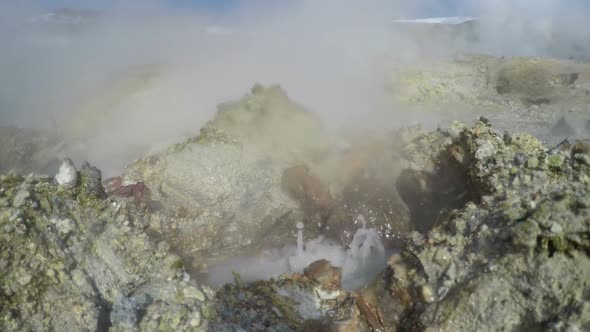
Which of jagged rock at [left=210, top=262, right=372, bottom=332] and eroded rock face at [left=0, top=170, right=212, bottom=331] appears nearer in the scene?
eroded rock face at [left=0, top=170, right=212, bottom=331]

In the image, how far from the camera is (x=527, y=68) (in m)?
9.62

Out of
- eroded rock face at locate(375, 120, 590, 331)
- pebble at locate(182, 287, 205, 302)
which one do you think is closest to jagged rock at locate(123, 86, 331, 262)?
pebble at locate(182, 287, 205, 302)

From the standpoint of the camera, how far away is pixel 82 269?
3.19 meters

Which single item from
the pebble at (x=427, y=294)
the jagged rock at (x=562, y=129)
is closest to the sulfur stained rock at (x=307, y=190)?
the pebble at (x=427, y=294)

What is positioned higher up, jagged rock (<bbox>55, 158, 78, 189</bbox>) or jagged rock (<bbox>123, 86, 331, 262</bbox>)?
jagged rock (<bbox>55, 158, 78, 189</bbox>)

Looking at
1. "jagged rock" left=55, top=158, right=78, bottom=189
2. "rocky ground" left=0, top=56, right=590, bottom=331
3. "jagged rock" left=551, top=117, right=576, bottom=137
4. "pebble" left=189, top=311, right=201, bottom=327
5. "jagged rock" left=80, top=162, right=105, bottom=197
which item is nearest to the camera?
"rocky ground" left=0, top=56, right=590, bottom=331

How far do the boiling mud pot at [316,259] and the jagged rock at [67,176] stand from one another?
151 cm

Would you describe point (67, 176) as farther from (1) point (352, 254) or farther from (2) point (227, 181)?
(1) point (352, 254)

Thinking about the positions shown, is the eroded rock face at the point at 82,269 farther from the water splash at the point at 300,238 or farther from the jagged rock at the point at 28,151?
the jagged rock at the point at 28,151

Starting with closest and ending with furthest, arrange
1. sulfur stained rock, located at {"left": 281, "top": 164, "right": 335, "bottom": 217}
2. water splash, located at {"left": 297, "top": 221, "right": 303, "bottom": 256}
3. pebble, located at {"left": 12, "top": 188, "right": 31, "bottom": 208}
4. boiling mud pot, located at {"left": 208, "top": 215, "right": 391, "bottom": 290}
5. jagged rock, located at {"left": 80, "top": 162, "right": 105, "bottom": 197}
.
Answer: pebble, located at {"left": 12, "top": 188, "right": 31, "bottom": 208}
jagged rock, located at {"left": 80, "top": 162, "right": 105, "bottom": 197}
boiling mud pot, located at {"left": 208, "top": 215, "right": 391, "bottom": 290}
water splash, located at {"left": 297, "top": 221, "right": 303, "bottom": 256}
sulfur stained rock, located at {"left": 281, "top": 164, "right": 335, "bottom": 217}

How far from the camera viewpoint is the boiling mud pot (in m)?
4.69

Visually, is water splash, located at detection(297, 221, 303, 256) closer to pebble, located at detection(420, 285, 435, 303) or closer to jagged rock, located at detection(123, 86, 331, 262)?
jagged rock, located at detection(123, 86, 331, 262)

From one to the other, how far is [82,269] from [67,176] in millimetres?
881

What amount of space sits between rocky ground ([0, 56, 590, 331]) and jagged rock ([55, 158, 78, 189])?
20mm
